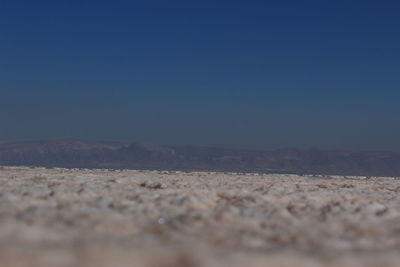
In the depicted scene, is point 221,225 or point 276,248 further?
point 221,225

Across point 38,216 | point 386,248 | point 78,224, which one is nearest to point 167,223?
point 78,224

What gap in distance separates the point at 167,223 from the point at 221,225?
65 cm

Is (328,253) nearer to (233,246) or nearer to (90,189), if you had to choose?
(233,246)

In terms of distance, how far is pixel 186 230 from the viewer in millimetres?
5293

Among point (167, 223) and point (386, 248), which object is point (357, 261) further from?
point (167, 223)

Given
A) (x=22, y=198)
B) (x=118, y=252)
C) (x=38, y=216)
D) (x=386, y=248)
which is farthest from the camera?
(x=22, y=198)

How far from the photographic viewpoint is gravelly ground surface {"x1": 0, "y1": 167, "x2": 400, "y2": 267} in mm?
3922

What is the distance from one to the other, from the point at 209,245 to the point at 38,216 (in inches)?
88.5

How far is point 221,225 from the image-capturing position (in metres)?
5.71

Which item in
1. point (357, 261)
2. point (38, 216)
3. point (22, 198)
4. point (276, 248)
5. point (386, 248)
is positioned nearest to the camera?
point (357, 261)

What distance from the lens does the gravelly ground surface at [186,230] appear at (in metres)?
3.92

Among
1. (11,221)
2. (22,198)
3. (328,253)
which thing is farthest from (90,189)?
(328,253)

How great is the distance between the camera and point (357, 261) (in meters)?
4.23

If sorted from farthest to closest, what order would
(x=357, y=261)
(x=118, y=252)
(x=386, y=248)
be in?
(x=386, y=248) < (x=357, y=261) < (x=118, y=252)
